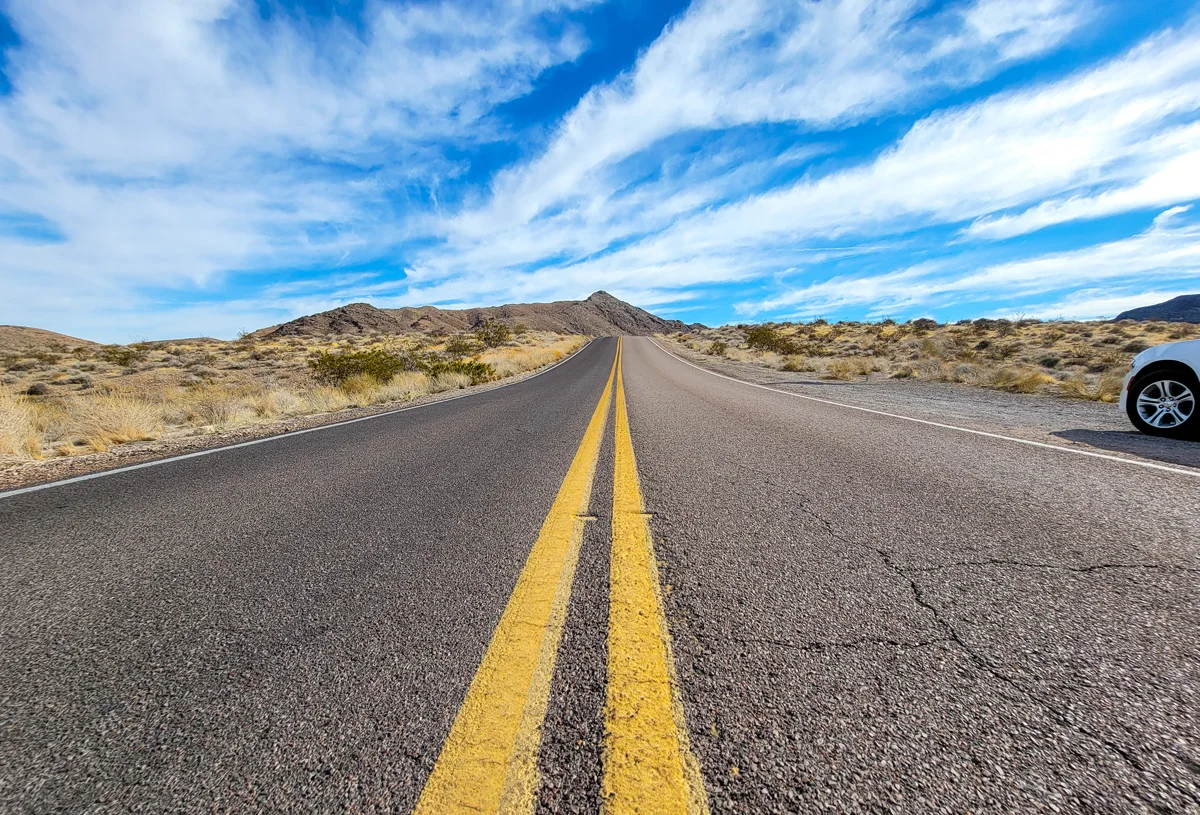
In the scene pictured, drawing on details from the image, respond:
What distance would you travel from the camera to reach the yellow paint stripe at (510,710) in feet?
3.03

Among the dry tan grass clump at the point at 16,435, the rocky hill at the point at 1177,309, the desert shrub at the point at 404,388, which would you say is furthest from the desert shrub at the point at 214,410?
the rocky hill at the point at 1177,309

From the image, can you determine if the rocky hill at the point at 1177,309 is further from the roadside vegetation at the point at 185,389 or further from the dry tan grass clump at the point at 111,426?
the dry tan grass clump at the point at 111,426

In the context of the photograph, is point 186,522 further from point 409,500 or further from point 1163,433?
point 1163,433

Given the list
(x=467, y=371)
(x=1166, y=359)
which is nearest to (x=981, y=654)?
(x=1166, y=359)

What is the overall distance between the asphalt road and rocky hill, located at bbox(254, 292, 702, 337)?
70.2m

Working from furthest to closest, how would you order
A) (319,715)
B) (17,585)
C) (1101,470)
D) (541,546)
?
(1101,470)
(541,546)
(17,585)
(319,715)

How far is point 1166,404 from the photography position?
4.95 m

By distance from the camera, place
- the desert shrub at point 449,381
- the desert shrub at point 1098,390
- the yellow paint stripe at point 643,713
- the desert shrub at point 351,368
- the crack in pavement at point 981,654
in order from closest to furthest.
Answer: the yellow paint stripe at point 643,713 → the crack in pavement at point 981,654 → the desert shrub at point 1098,390 → the desert shrub at point 351,368 → the desert shrub at point 449,381

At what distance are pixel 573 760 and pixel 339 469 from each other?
3.60 meters

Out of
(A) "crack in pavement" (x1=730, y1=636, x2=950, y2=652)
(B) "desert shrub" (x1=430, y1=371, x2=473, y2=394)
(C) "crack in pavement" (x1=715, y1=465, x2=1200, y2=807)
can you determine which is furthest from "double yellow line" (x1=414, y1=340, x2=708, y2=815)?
(B) "desert shrub" (x1=430, y1=371, x2=473, y2=394)

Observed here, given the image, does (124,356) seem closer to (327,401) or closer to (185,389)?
(185,389)

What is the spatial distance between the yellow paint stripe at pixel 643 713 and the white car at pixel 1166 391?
6414 mm

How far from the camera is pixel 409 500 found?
2957 millimetres

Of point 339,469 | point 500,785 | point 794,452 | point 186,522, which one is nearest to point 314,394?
point 339,469
